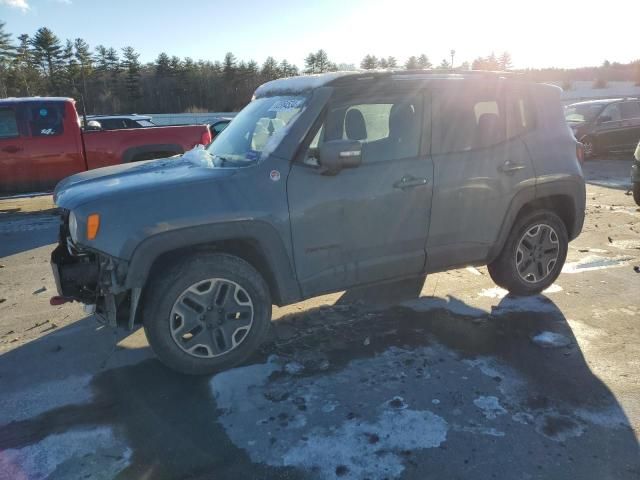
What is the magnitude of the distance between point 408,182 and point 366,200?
388 mm

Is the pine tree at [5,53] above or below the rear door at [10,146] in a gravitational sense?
above

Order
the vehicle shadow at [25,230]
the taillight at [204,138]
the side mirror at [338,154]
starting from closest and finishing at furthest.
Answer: the side mirror at [338,154] → the vehicle shadow at [25,230] → the taillight at [204,138]

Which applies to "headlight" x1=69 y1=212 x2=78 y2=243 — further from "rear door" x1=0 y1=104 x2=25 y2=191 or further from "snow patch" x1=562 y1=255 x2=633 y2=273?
"rear door" x1=0 y1=104 x2=25 y2=191

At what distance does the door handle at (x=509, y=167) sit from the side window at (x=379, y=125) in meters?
0.82

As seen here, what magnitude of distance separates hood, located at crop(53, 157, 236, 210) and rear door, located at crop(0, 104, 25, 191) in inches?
233

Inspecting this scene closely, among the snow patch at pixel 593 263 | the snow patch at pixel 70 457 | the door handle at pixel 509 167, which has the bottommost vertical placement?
the snow patch at pixel 593 263

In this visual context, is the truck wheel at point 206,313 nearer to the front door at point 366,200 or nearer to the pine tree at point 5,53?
the front door at point 366,200

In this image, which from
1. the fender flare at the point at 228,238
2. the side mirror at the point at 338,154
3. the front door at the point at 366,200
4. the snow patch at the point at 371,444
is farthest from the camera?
the front door at the point at 366,200

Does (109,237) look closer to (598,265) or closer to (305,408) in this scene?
(305,408)

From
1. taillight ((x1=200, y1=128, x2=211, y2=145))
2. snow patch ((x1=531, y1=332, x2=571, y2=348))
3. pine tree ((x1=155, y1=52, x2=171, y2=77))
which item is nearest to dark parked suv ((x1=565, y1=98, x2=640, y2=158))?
taillight ((x1=200, y1=128, x2=211, y2=145))

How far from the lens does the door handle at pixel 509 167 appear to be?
413cm

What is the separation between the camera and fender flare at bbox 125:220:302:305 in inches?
120

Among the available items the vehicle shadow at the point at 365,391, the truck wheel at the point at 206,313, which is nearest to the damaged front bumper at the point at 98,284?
the truck wheel at the point at 206,313

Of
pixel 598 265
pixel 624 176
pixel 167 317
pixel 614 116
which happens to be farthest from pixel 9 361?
pixel 614 116
